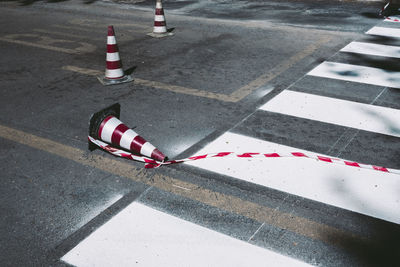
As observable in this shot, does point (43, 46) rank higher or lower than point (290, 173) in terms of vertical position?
higher

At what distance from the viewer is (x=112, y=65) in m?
6.35

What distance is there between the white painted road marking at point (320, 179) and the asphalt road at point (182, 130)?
106 mm

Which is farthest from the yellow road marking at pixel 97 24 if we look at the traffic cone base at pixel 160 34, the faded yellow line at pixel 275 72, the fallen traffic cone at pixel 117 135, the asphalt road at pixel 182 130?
the fallen traffic cone at pixel 117 135

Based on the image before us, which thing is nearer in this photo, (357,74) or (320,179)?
(320,179)

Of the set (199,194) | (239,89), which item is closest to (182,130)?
(199,194)

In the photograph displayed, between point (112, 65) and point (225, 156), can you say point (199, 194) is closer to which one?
point (225, 156)

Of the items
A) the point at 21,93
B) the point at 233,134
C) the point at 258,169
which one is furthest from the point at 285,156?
the point at 21,93

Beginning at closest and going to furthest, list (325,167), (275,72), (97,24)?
1. (325,167)
2. (275,72)
3. (97,24)

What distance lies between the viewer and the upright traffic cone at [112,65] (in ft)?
20.7

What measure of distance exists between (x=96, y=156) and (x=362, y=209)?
2551 millimetres

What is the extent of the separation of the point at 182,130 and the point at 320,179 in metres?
1.69

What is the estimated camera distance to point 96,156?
420 centimetres

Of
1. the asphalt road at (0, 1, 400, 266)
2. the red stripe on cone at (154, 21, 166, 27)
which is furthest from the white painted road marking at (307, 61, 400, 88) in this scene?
the red stripe on cone at (154, 21, 166, 27)

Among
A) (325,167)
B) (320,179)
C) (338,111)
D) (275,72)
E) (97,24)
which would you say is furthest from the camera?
(97,24)
